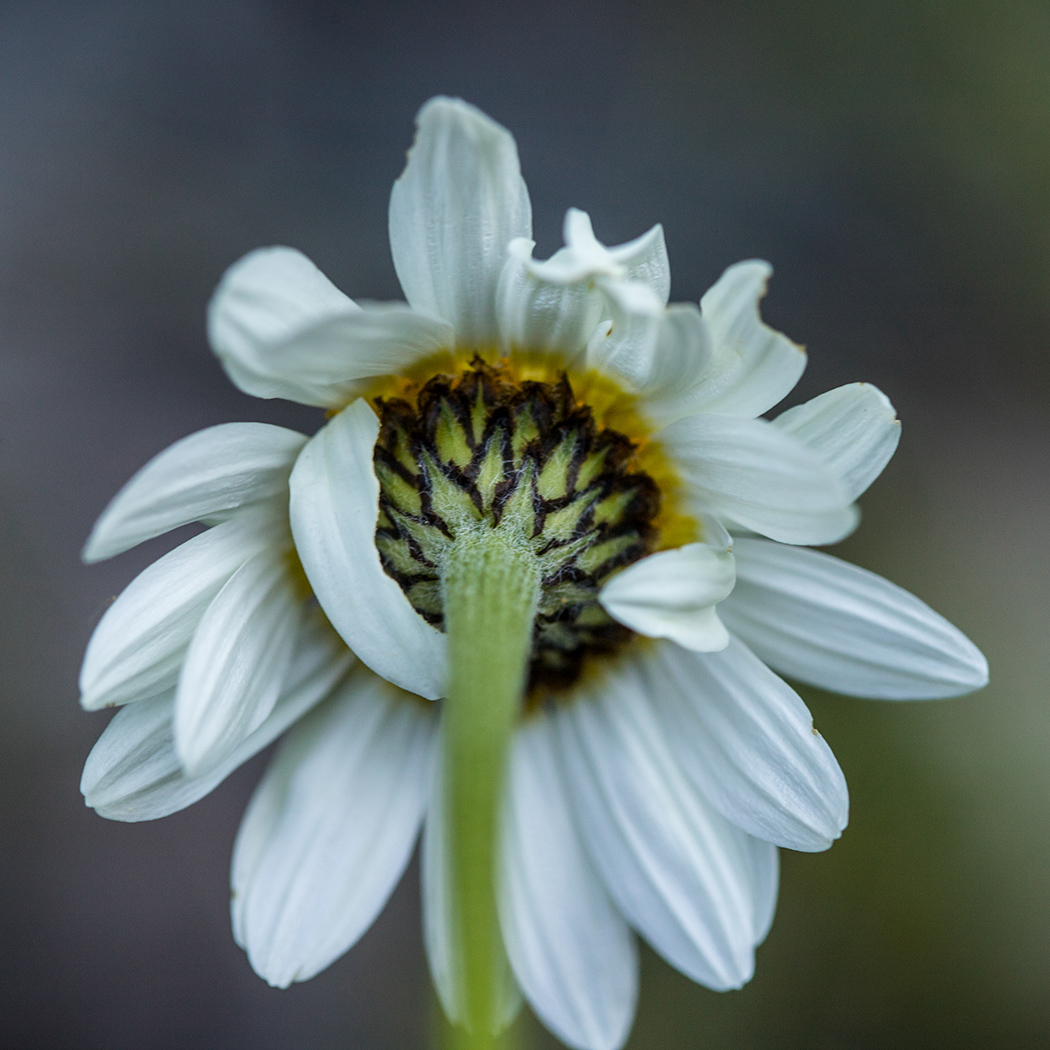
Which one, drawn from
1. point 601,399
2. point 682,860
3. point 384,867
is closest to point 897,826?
point 682,860

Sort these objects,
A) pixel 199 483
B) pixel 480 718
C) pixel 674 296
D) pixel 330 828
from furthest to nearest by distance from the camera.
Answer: pixel 674 296 → pixel 330 828 → pixel 199 483 → pixel 480 718

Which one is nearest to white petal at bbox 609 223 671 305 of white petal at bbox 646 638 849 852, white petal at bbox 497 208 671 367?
white petal at bbox 497 208 671 367

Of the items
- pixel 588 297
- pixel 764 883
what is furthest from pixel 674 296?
pixel 764 883

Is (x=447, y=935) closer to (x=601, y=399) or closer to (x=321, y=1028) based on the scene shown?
(x=601, y=399)

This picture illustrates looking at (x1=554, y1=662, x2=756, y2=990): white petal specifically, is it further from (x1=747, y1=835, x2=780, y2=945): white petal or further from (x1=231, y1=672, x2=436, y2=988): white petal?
(x1=231, y1=672, x2=436, y2=988): white petal

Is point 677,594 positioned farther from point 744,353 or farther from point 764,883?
point 764,883
